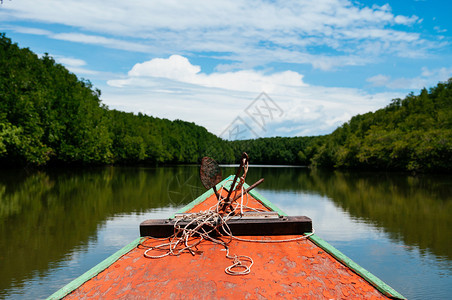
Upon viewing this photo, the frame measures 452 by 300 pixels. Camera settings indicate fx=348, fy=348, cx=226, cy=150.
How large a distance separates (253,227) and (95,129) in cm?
3224

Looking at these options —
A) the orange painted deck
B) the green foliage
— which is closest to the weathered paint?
the orange painted deck

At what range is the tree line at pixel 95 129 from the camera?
76.2 feet

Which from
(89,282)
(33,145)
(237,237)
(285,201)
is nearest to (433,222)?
(285,201)

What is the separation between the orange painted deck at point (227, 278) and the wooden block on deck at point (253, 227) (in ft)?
1.04

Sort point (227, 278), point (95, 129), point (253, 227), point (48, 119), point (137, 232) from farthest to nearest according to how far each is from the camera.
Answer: point (95, 129) → point (48, 119) → point (137, 232) → point (253, 227) → point (227, 278)

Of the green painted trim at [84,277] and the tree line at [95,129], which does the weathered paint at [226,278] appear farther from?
the tree line at [95,129]

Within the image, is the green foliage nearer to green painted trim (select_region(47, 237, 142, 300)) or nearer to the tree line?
the tree line

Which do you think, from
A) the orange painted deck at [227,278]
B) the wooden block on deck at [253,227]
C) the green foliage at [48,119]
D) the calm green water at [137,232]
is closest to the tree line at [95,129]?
the green foliage at [48,119]

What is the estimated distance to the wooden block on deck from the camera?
10.9 feet

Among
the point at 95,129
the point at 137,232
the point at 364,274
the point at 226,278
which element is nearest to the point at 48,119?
the point at 95,129

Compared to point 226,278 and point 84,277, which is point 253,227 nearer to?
point 226,278

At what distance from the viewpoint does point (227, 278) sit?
8.05 ft

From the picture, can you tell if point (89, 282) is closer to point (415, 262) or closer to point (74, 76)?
point (415, 262)

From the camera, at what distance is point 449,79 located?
44.1 m
